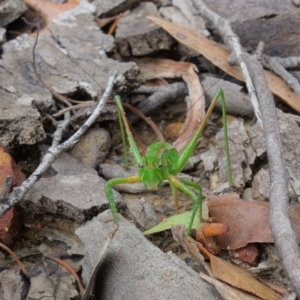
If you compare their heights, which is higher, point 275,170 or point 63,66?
point 63,66

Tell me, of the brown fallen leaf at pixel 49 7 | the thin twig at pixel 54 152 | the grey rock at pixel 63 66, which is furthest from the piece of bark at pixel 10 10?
the thin twig at pixel 54 152

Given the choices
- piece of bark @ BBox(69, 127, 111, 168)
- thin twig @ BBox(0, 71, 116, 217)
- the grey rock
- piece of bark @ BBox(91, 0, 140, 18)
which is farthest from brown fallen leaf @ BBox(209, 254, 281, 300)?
piece of bark @ BBox(91, 0, 140, 18)

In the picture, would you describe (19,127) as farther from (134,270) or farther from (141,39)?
(141,39)

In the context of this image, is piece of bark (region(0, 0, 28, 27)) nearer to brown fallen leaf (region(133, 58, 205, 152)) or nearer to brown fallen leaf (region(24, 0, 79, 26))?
brown fallen leaf (region(24, 0, 79, 26))

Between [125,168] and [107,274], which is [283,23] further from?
[107,274]

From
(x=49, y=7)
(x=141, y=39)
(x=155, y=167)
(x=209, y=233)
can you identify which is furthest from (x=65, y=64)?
(x=209, y=233)

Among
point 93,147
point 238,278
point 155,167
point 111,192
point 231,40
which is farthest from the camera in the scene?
point 231,40

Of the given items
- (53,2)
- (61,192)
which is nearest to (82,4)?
(53,2)
